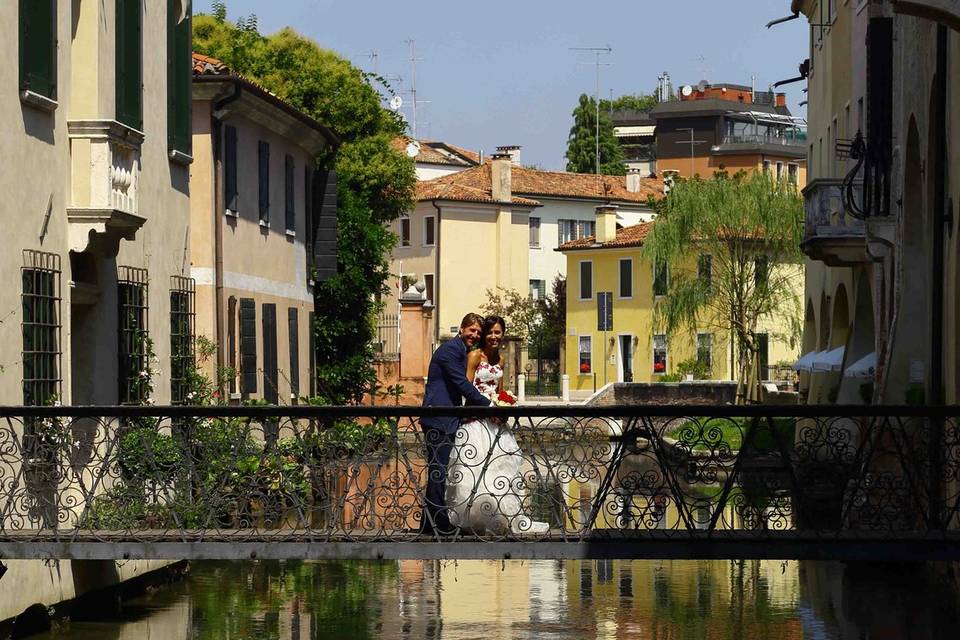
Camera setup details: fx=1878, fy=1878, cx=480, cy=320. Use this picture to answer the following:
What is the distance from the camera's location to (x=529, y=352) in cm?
8619

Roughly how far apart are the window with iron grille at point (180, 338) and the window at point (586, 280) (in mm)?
60341

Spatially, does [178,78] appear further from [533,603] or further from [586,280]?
[586,280]

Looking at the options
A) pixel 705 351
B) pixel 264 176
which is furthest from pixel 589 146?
pixel 264 176

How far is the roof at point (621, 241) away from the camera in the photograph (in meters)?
79.2

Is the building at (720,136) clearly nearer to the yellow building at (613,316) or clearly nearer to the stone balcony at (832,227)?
the yellow building at (613,316)

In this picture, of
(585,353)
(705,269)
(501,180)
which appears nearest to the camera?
(705,269)

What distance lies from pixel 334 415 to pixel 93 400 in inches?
208

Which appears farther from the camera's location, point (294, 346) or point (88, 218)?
point (294, 346)

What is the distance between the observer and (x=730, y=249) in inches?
2413

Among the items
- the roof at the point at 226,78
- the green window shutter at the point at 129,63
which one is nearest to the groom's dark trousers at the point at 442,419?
the green window shutter at the point at 129,63

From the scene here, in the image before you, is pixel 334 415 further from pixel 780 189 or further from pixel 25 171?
pixel 780 189

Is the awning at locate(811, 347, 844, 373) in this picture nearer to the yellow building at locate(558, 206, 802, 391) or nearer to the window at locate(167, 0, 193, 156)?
the window at locate(167, 0, 193, 156)

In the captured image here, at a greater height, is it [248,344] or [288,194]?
[288,194]

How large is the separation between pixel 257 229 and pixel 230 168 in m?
2.31
